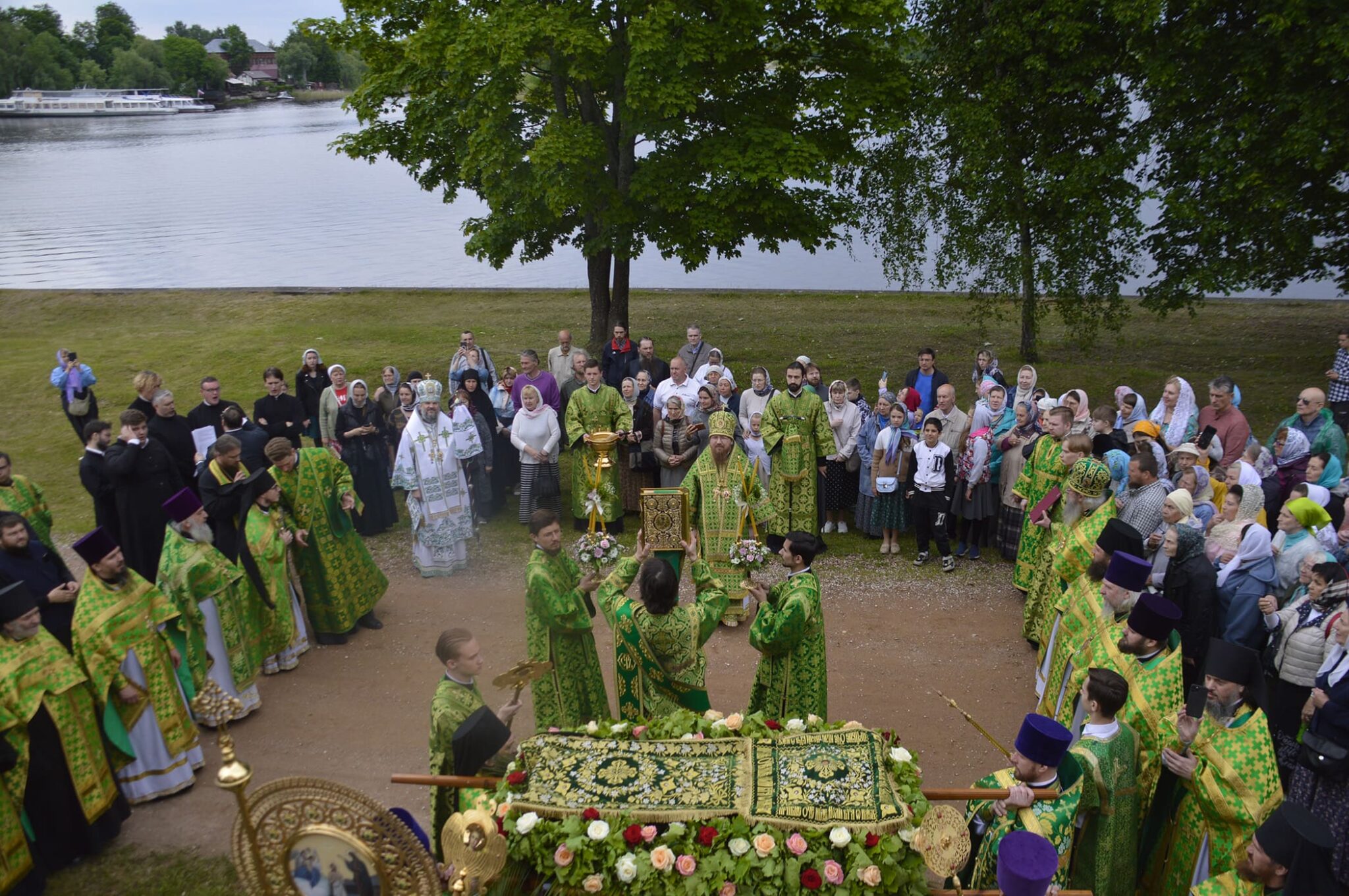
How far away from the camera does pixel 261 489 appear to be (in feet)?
27.9

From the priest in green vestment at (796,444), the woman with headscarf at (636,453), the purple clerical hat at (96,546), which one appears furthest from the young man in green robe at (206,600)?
the priest in green vestment at (796,444)

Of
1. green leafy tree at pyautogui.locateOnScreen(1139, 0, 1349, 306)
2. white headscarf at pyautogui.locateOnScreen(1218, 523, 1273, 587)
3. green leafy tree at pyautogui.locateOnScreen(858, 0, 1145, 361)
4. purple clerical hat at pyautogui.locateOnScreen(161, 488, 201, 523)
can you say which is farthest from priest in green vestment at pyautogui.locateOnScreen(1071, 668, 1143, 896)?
green leafy tree at pyautogui.locateOnScreen(858, 0, 1145, 361)

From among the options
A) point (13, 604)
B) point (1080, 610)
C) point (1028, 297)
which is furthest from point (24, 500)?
point (1028, 297)

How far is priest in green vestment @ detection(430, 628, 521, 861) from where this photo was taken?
477cm

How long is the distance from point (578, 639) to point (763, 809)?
110 inches

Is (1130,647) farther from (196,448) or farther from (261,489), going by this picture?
(196,448)

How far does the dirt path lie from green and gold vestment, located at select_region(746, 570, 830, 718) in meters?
1.49

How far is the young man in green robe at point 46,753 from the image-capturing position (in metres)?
6.03

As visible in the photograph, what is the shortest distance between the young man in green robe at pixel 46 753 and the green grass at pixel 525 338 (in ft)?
20.5

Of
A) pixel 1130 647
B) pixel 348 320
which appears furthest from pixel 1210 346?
Result: pixel 348 320

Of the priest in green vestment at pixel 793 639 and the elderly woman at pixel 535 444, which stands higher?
the elderly woman at pixel 535 444

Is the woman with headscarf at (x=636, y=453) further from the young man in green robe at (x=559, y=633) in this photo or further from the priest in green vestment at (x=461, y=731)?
the priest in green vestment at (x=461, y=731)

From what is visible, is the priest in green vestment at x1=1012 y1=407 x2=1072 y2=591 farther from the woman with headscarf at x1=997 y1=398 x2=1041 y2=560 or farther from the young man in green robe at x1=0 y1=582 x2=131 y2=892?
the young man in green robe at x1=0 y1=582 x2=131 y2=892

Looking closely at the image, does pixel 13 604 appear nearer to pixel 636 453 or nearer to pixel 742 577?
pixel 742 577
